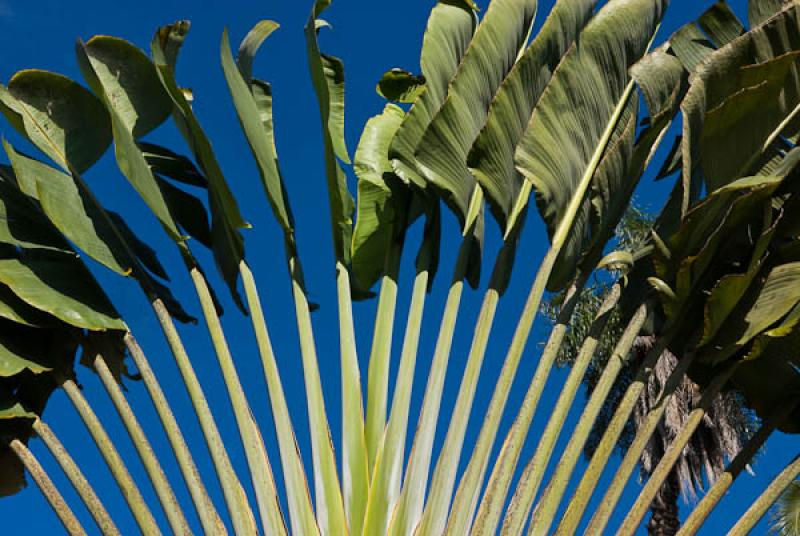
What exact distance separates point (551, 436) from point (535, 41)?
183 centimetres

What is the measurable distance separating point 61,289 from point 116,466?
0.98m

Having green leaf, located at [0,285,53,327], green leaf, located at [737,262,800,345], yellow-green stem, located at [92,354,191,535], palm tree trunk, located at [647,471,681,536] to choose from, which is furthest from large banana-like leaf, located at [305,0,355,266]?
palm tree trunk, located at [647,471,681,536]

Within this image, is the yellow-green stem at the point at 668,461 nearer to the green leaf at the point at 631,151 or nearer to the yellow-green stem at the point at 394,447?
the green leaf at the point at 631,151

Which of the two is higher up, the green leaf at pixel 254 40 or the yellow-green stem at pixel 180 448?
the green leaf at pixel 254 40

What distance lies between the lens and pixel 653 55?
4.01m

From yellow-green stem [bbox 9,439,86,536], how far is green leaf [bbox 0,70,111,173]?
1.49m

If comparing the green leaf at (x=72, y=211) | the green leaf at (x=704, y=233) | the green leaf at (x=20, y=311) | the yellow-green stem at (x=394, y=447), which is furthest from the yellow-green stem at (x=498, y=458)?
the green leaf at (x=20, y=311)

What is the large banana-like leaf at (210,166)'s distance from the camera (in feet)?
14.3

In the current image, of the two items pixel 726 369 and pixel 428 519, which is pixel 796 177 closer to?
pixel 726 369

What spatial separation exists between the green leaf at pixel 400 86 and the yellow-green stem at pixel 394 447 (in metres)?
1.68

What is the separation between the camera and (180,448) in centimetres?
382

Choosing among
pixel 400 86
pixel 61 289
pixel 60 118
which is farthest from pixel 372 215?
pixel 60 118

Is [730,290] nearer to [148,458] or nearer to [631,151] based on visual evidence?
[631,151]

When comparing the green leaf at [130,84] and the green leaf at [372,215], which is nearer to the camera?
the green leaf at [130,84]
